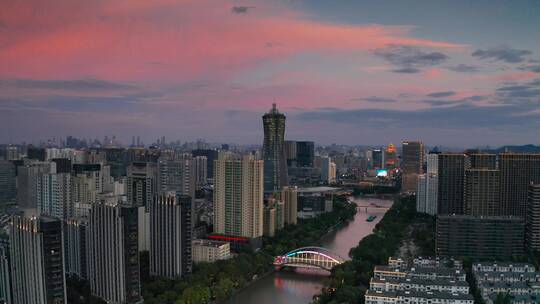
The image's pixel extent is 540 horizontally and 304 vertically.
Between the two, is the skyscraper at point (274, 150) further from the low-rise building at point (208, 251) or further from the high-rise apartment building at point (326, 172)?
the high-rise apartment building at point (326, 172)

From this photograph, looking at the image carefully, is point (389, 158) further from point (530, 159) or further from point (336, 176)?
point (530, 159)

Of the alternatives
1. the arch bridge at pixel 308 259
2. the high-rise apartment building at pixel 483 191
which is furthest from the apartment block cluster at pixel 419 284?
the high-rise apartment building at pixel 483 191

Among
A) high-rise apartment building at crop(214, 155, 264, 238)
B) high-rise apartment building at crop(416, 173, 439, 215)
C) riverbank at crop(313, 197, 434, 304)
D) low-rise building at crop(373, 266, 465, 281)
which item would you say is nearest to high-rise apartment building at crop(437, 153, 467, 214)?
riverbank at crop(313, 197, 434, 304)

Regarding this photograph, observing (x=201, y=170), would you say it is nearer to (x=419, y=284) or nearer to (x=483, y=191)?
(x=483, y=191)

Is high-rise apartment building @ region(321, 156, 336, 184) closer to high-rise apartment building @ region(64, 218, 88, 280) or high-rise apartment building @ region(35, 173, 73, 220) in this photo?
high-rise apartment building @ region(35, 173, 73, 220)

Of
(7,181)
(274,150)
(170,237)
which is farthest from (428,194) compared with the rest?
(7,181)
